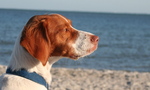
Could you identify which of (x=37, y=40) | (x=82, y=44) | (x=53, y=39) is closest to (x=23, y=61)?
(x=37, y=40)

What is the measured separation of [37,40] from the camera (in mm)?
3596

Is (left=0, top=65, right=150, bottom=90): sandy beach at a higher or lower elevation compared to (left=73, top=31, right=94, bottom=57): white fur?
lower

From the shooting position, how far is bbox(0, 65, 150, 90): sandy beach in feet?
33.9

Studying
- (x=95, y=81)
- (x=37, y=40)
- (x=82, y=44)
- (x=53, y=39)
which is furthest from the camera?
(x=95, y=81)

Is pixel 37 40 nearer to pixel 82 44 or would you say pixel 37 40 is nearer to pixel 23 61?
pixel 23 61

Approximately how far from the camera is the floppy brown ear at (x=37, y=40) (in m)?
3.53

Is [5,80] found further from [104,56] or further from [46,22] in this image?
[104,56]

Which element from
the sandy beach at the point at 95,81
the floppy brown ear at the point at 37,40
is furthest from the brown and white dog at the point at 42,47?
the sandy beach at the point at 95,81

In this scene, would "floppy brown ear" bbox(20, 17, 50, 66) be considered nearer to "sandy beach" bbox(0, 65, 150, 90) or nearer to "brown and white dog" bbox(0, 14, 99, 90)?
"brown and white dog" bbox(0, 14, 99, 90)

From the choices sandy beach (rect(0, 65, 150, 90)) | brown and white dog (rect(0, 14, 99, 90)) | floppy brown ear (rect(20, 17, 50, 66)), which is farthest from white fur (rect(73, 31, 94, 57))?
sandy beach (rect(0, 65, 150, 90))

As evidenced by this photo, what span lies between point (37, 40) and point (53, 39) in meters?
0.34

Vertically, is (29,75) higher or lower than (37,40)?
lower

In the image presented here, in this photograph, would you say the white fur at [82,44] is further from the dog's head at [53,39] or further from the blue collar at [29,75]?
the blue collar at [29,75]

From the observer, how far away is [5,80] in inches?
146
